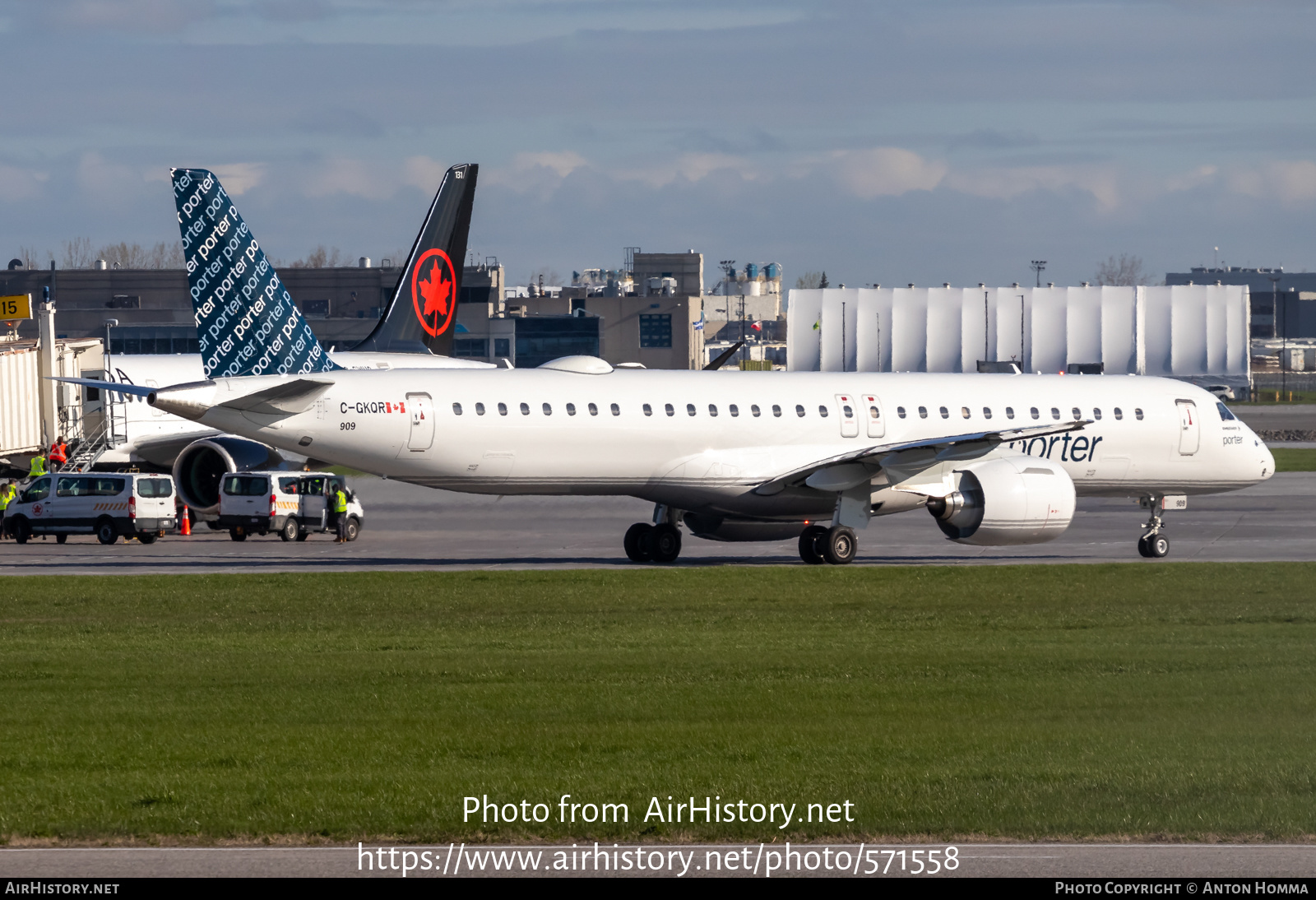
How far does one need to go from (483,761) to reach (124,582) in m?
17.6

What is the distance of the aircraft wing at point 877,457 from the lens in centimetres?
3294

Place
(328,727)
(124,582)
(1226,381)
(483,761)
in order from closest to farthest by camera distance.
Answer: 1. (483,761)
2. (328,727)
3. (124,582)
4. (1226,381)

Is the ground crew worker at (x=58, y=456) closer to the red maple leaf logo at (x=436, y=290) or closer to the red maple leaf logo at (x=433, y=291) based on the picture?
the red maple leaf logo at (x=433, y=291)

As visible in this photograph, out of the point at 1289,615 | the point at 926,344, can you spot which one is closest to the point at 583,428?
the point at 1289,615

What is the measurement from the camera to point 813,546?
111 feet

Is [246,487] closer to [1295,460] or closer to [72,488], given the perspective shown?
[72,488]

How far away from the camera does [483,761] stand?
541 inches

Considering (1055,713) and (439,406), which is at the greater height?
(439,406)

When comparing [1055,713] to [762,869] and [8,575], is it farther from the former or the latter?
[8,575]

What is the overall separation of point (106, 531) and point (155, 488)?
63.6 inches

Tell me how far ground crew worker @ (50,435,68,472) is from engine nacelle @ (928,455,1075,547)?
27.6 metres

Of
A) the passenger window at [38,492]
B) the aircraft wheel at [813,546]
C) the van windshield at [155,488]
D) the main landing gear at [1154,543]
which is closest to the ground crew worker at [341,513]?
the van windshield at [155,488]

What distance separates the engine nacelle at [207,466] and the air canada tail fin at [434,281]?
521 cm

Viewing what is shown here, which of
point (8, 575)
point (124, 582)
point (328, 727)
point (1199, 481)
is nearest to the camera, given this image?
point (328, 727)
